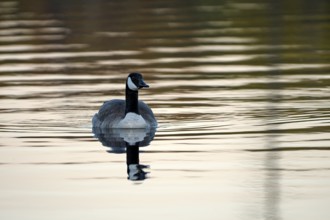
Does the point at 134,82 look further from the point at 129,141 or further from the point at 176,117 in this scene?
the point at 129,141

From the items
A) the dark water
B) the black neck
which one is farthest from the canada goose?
the dark water

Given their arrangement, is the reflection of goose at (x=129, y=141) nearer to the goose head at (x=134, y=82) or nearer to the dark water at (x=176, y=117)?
the dark water at (x=176, y=117)

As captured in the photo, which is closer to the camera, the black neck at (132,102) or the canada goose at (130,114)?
the canada goose at (130,114)

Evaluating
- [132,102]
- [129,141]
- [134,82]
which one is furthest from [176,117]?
[129,141]

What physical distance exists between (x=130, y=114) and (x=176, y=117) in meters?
0.76

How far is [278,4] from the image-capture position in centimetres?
4256

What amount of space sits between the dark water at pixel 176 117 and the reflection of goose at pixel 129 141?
9 centimetres

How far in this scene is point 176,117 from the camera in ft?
60.5

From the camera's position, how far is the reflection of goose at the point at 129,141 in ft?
47.0

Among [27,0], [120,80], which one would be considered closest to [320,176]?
[120,80]

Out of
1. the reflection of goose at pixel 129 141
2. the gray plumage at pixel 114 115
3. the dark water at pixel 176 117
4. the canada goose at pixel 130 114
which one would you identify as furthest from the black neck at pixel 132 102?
the dark water at pixel 176 117

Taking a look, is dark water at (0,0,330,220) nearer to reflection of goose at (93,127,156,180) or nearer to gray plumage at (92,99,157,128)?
reflection of goose at (93,127,156,180)

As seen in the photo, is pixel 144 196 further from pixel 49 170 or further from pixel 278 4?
pixel 278 4

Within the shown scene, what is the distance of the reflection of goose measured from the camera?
47.0ft
